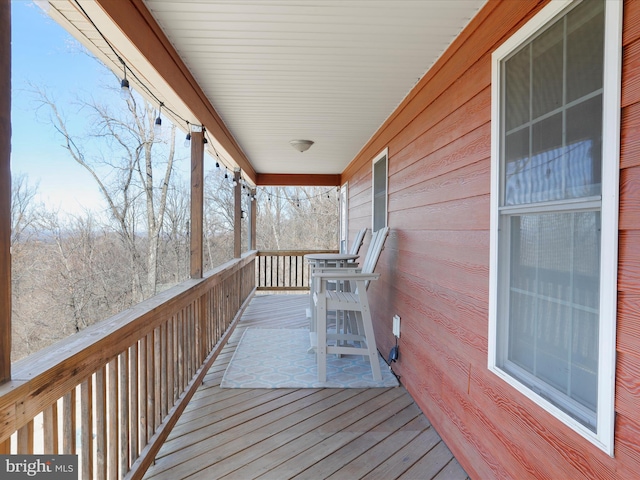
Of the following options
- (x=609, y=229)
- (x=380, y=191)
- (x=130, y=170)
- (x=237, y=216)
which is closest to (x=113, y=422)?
(x=609, y=229)

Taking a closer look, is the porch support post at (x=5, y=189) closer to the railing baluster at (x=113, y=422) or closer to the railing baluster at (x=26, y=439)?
the railing baluster at (x=26, y=439)

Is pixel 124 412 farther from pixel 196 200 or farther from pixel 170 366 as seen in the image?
pixel 196 200

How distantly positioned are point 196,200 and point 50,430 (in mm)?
2017

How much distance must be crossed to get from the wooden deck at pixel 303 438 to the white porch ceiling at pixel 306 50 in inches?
84.0

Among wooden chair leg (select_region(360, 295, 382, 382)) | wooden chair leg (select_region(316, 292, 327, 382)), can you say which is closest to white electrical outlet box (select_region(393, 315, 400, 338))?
wooden chair leg (select_region(360, 295, 382, 382))

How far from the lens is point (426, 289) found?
2.58m

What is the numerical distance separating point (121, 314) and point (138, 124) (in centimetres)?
293

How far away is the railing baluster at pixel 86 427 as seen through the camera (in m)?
1.38

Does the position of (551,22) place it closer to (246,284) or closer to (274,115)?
(274,115)

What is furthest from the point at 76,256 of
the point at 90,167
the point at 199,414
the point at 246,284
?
the point at 246,284

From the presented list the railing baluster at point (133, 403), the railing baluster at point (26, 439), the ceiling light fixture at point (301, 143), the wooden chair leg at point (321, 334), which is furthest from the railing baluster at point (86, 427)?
the ceiling light fixture at point (301, 143)

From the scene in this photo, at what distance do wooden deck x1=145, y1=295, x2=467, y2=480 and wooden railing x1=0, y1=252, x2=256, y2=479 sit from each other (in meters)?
0.16

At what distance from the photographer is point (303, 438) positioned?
224 cm

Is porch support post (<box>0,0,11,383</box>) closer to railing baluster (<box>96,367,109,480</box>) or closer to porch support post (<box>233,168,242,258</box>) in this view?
railing baluster (<box>96,367,109,480</box>)
